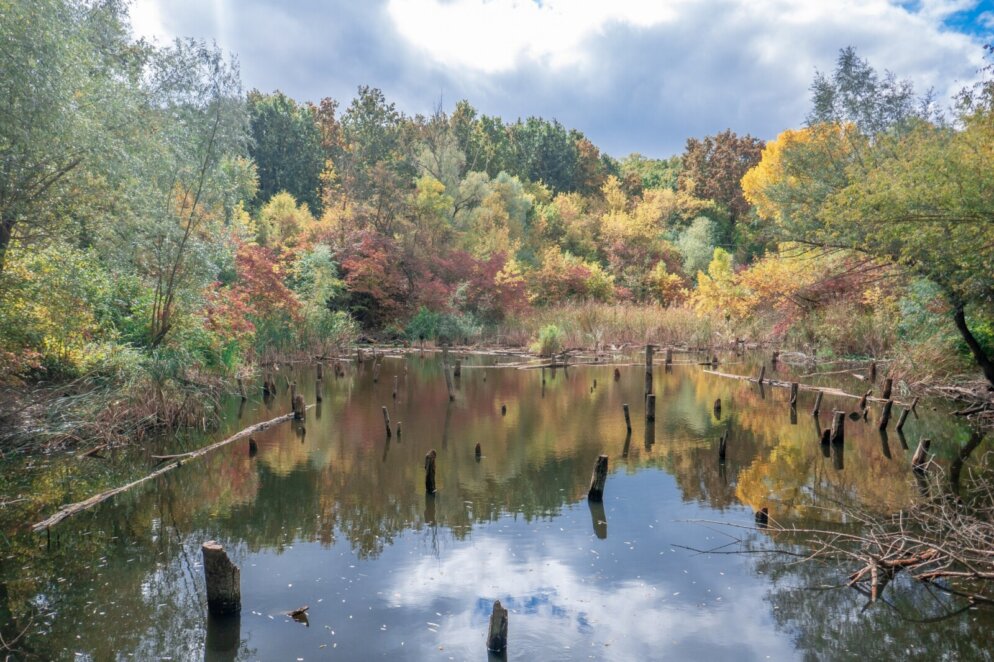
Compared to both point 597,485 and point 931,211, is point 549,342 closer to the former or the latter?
point 931,211

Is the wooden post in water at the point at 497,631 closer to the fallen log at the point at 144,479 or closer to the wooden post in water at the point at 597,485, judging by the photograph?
the wooden post in water at the point at 597,485

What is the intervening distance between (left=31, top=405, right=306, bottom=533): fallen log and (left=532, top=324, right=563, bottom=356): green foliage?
15.5 m

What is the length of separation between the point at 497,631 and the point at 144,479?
6874 millimetres

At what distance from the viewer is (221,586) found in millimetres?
6469

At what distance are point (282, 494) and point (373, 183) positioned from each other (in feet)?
95.2

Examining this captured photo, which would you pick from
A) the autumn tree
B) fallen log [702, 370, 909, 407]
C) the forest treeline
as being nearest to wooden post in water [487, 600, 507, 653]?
the forest treeline

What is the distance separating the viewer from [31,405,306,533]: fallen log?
8.41 metres

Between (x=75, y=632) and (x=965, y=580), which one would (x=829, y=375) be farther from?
(x=75, y=632)

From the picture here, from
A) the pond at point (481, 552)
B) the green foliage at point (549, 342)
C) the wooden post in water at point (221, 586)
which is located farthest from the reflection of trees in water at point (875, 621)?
the green foliage at point (549, 342)

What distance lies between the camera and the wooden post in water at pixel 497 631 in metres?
5.80

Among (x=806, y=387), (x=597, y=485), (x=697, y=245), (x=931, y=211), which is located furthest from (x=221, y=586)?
(x=697, y=245)

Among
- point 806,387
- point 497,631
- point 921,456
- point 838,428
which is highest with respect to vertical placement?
point 806,387

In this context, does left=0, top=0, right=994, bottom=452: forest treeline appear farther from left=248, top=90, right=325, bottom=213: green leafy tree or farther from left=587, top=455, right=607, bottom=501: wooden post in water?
left=587, top=455, right=607, bottom=501: wooden post in water

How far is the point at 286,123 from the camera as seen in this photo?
51.4 m
